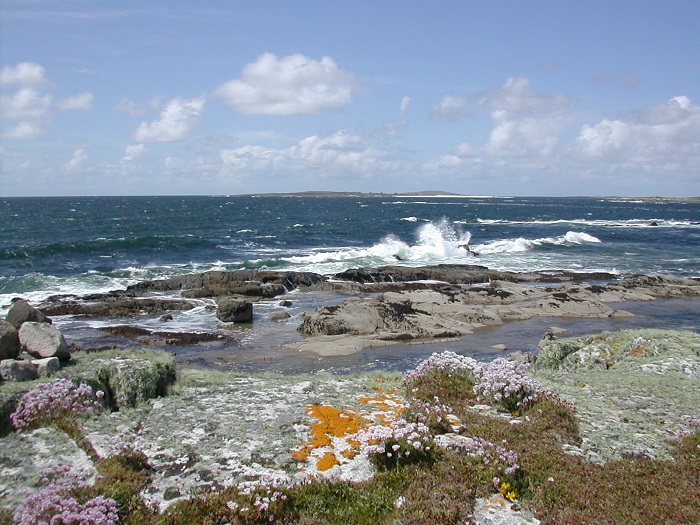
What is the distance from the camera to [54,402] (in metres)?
7.09

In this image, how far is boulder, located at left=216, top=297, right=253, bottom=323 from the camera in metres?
27.5

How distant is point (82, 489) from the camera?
5.42 metres

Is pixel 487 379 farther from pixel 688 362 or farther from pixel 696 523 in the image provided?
pixel 688 362

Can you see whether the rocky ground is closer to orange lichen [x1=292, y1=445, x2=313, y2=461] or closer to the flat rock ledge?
orange lichen [x1=292, y1=445, x2=313, y2=461]

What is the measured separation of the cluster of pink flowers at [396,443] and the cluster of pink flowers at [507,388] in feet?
6.50

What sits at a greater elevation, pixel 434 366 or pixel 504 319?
pixel 434 366

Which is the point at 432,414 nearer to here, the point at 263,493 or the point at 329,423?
the point at 329,423

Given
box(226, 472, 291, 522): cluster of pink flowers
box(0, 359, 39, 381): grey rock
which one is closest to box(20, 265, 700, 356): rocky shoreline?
box(0, 359, 39, 381): grey rock

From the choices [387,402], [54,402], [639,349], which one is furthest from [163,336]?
[639,349]

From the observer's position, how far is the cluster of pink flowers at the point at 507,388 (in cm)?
826

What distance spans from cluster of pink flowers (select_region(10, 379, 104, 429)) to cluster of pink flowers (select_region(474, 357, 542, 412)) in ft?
18.9

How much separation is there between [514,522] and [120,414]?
5344 mm

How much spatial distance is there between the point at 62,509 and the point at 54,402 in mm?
2534

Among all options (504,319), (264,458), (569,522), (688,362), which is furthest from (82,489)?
(504,319)
